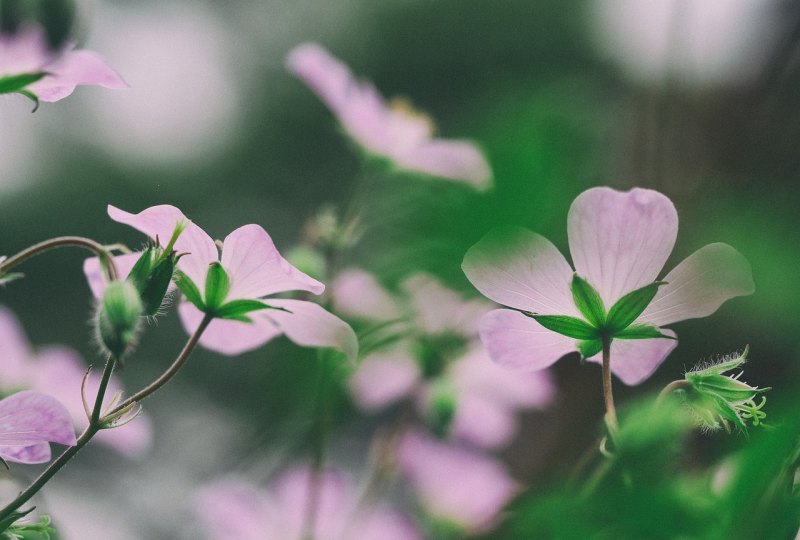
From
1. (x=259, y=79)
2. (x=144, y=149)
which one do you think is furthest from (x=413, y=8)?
(x=144, y=149)

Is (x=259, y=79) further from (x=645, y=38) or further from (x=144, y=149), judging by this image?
(x=645, y=38)

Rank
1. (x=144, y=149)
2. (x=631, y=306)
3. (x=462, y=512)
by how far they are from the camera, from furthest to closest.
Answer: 1. (x=144, y=149)
2. (x=462, y=512)
3. (x=631, y=306)

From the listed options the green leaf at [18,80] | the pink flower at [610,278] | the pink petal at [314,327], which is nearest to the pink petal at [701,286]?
the pink flower at [610,278]

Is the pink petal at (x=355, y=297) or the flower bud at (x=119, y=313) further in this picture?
the pink petal at (x=355, y=297)

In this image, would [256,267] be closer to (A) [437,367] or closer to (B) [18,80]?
(B) [18,80]

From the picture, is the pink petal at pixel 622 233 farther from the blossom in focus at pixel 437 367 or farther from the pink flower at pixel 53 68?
the pink flower at pixel 53 68

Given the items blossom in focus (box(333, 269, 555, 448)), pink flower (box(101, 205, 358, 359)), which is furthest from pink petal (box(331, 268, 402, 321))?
pink flower (box(101, 205, 358, 359))
